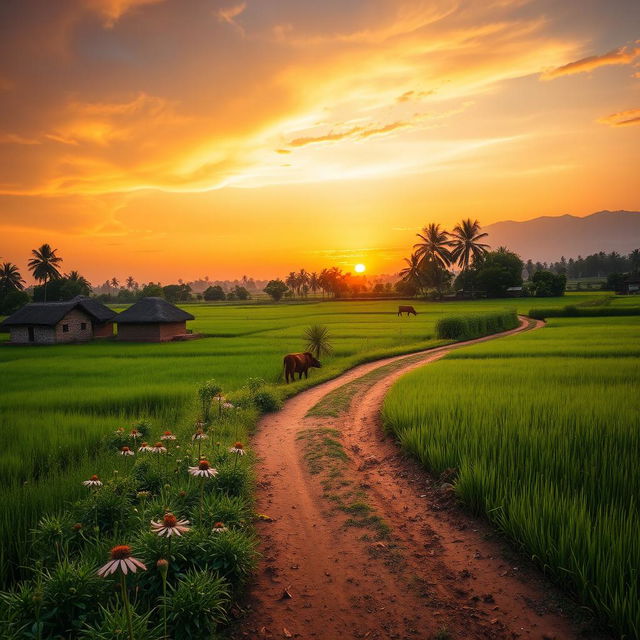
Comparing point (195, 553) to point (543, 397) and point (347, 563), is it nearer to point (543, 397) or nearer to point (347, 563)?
point (347, 563)

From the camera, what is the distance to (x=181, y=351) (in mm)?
24281

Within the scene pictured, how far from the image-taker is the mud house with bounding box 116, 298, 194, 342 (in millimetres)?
31016

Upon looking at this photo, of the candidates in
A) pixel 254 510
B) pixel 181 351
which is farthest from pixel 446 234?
pixel 254 510

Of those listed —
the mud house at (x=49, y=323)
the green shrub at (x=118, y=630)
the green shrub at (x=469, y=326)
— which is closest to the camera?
the green shrub at (x=118, y=630)

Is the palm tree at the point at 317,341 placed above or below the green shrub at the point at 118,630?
above

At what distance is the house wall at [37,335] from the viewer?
3095cm

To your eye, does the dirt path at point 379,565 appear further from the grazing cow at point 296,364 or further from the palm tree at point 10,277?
the palm tree at point 10,277

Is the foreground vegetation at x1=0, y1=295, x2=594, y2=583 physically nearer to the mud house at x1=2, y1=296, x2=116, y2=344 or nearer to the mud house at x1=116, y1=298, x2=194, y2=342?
the mud house at x1=2, y1=296, x2=116, y2=344

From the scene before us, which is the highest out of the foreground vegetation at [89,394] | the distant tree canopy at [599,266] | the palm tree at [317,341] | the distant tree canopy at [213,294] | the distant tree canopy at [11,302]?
the distant tree canopy at [599,266]

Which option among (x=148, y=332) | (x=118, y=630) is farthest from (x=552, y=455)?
(x=148, y=332)

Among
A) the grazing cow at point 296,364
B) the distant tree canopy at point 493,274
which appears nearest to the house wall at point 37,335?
the grazing cow at point 296,364

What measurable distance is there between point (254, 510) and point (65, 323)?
32.2 m

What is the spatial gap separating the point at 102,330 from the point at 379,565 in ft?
122

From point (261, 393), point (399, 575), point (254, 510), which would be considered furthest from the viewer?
point (261, 393)
